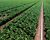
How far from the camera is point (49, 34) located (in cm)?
2105

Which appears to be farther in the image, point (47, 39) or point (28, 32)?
point (28, 32)

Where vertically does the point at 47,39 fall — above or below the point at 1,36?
below

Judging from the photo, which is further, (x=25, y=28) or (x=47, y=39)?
(x=25, y=28)

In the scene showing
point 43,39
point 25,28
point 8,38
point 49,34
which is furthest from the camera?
point 25,28

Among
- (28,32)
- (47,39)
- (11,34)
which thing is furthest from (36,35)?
(11,34)

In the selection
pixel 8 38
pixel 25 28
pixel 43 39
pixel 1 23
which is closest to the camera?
pixel 8 38

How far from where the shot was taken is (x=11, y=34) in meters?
18.2

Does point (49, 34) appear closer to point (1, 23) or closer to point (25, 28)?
point (25, 28)

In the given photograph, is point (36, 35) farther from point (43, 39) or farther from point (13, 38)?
point (13, 38)

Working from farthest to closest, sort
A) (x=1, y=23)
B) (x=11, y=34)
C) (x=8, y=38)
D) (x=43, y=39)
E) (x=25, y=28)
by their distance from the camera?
(x=1, y=23) → (x=25, y=28) → (x=43, y=39) → (x=11, y=34) → (x=8, y=38)

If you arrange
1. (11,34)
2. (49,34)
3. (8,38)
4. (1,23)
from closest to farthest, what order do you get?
(8,38) < (11,34) < (49,34) < (1,23)

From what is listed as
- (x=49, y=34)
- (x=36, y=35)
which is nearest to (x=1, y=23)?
(x=36, y=35)

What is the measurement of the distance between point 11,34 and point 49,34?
18.5 feet

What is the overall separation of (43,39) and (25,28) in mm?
3892
